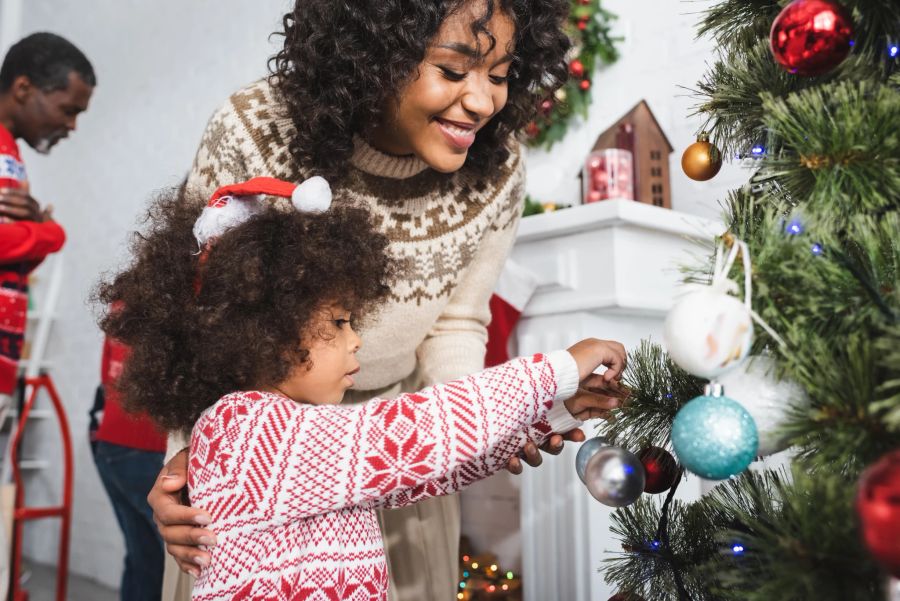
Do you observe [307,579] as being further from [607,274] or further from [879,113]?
[607,274]

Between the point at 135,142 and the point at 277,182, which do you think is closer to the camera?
the point at 277,182

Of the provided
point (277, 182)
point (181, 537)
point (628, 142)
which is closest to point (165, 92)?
point (628, 142)

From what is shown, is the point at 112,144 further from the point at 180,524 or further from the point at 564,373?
the point at 564,373

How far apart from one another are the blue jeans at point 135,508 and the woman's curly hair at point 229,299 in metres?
0.86

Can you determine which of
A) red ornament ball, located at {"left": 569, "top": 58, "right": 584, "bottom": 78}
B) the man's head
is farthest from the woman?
the man's head

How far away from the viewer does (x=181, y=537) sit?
0.85 meters

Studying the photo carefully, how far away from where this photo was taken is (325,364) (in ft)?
2.95

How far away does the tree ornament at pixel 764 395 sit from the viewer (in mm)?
546

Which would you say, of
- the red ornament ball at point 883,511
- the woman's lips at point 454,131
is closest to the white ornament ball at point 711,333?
the red ornament ball at point 883,511

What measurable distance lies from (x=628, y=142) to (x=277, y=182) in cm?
88

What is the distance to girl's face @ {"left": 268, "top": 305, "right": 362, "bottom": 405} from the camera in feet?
2.94

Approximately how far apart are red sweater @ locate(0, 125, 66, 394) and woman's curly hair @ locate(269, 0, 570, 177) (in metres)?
0.70

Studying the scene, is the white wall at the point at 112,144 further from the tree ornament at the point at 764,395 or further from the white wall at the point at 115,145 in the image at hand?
the tree ornament at the point at 764,395

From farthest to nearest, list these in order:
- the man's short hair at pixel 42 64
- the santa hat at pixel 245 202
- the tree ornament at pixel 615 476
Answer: the man's short hair at pixel 42 64
the santa hat at pixel 245 202
the tree ornament at pixel 615 476
